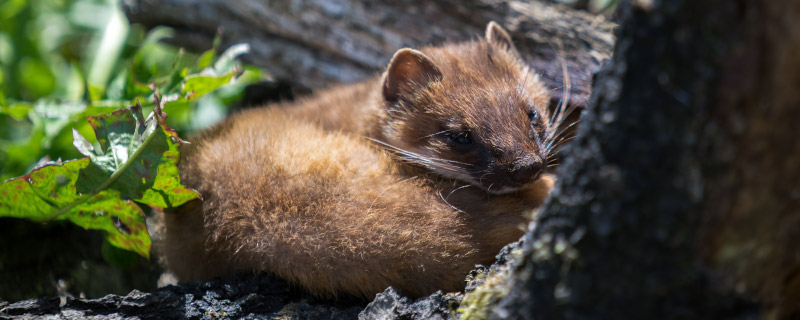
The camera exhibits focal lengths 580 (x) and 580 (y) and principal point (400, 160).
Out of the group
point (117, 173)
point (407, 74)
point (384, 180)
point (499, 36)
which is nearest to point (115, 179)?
point (117, 173)

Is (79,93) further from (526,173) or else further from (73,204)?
(526,173)

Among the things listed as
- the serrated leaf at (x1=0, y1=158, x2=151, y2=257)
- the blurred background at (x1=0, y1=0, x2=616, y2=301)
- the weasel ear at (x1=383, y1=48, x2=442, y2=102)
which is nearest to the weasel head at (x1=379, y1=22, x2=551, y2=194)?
the weasel ear at (x1=383, y1=48, x2=442, y2=102)

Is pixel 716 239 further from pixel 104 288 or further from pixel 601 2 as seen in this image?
pixel 601 2

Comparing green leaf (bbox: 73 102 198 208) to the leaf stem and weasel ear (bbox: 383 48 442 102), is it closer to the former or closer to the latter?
the leaf stem

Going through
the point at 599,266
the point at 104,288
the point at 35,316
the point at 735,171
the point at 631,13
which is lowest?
the point at 104,288

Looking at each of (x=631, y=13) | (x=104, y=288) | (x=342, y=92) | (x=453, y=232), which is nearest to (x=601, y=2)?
(x=342, y=92)

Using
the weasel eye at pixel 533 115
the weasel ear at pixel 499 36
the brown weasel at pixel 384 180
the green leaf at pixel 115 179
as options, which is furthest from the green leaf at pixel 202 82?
the weasel eye at pixel 533 115
